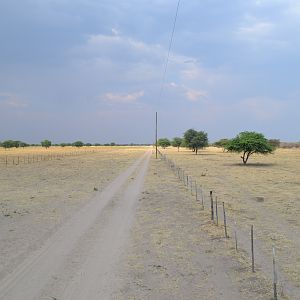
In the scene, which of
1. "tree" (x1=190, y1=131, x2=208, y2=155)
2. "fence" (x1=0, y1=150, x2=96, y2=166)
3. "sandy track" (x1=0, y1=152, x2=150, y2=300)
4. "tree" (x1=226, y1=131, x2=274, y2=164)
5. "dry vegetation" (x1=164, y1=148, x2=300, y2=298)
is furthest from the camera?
"tree" (x1=190, y1=131, x2=208, y2=155)

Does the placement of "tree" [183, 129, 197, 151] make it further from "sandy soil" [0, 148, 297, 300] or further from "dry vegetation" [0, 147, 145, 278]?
"sandy soil" [0, 148, 297, 300]

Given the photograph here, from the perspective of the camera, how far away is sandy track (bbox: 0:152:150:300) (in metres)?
9.55

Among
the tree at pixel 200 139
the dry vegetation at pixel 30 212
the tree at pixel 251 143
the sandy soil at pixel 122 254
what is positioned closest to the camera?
the sandy soil at pixel 122 254

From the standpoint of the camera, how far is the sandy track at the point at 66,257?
955 cm

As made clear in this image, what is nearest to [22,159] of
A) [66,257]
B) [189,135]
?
[189,135]

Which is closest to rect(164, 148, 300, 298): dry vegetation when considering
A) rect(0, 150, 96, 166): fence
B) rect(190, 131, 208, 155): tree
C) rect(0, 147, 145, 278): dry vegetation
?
rect(0, 147, 145, 278): dry vegetation

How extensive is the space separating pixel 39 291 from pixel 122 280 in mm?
1960

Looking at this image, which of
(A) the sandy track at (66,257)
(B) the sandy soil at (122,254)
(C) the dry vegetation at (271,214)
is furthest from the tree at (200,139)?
(A) the sandy track at (66,257)

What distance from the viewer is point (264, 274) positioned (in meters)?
10.9

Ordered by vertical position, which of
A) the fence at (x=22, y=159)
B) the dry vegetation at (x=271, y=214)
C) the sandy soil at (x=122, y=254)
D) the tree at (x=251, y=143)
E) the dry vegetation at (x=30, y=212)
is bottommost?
the fence at (x=22, y=159)

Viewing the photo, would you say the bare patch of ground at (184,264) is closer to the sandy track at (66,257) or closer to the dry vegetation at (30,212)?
the sandy track at (66,257)

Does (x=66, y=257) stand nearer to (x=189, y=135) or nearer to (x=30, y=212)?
(x=30, y=212)

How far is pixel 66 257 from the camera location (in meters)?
12.3

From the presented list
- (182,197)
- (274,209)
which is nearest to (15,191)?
(182,197)
